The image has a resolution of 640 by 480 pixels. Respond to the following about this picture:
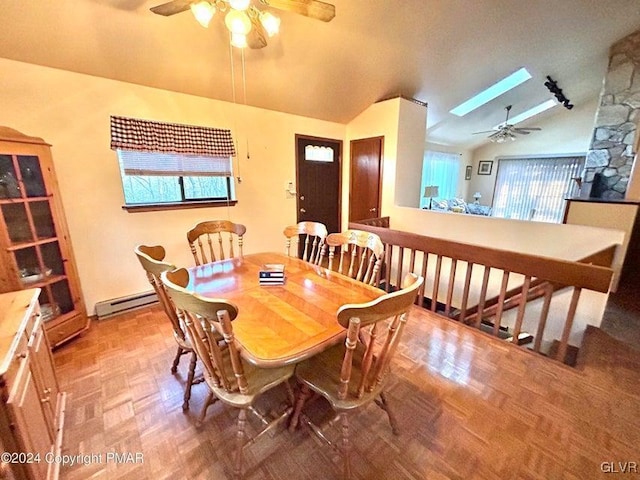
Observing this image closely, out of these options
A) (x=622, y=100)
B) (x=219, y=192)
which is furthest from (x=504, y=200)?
(x=219, y=192)

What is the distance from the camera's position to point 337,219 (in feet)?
15.6

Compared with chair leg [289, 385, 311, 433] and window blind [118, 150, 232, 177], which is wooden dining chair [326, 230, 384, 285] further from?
window blind [118, 150, 232, 177]

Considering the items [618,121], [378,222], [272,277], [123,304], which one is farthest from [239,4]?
[618,121]

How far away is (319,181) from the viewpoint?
14.2 ft

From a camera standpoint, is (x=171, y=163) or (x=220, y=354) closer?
(x=220, y=354)

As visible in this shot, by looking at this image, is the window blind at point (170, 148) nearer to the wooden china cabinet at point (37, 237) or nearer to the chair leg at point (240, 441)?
the wooden china cabinet at point (37, 237)

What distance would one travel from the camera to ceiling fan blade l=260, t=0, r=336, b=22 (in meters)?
1.53

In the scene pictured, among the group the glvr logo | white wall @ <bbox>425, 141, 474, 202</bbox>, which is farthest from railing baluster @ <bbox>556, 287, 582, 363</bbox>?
white wall @ <bbox>425, 141, 474, 202</bbox>

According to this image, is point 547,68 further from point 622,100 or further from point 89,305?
point 89,305

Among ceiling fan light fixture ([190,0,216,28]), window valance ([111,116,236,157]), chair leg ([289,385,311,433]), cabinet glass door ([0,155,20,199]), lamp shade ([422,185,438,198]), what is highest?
ceiling fan light fixture ([190,0,216,28])

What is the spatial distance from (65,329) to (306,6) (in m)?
2.88

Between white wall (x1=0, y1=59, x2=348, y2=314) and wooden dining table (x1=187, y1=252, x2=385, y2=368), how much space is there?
1.41m

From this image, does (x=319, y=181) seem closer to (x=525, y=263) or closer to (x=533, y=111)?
(x=525, y=263)

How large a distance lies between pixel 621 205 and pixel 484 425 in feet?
11.6
